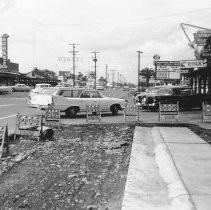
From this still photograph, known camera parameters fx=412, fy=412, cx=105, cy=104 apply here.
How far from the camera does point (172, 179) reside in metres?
8.24

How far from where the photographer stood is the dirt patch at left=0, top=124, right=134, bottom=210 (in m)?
Result: 7.21

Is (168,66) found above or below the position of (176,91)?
above

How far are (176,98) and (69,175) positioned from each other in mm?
19277

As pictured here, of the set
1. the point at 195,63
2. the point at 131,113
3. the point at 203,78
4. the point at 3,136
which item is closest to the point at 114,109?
the point at 131,113

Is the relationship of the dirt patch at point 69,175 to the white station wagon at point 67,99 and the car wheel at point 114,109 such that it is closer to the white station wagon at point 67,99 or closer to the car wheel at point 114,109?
the white station wagon at point 67,99

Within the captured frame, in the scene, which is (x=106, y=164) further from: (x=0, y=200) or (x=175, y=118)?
(x=175, y=118)

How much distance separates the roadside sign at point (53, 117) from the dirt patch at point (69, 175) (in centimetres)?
218

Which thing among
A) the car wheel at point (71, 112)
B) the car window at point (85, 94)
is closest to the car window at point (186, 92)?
the car window at point (85, 94)

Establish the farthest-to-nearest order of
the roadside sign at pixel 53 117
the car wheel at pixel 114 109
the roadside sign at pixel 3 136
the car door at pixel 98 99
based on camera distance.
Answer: the car wheel at pixel 114 109 → the car door at pixel 98 99 → the roadside sign at pixel 53 117 → the roadside sign at pixel 3 136

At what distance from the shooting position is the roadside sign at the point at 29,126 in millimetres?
14031

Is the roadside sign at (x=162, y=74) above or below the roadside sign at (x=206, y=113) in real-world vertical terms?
above

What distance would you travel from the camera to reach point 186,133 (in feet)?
50.6

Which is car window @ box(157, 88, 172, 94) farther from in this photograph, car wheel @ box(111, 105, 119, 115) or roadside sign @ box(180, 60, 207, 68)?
car wheel @ box(111, 105, 119, 115)

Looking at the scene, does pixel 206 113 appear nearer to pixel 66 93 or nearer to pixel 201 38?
Answer: pixel 66 93
